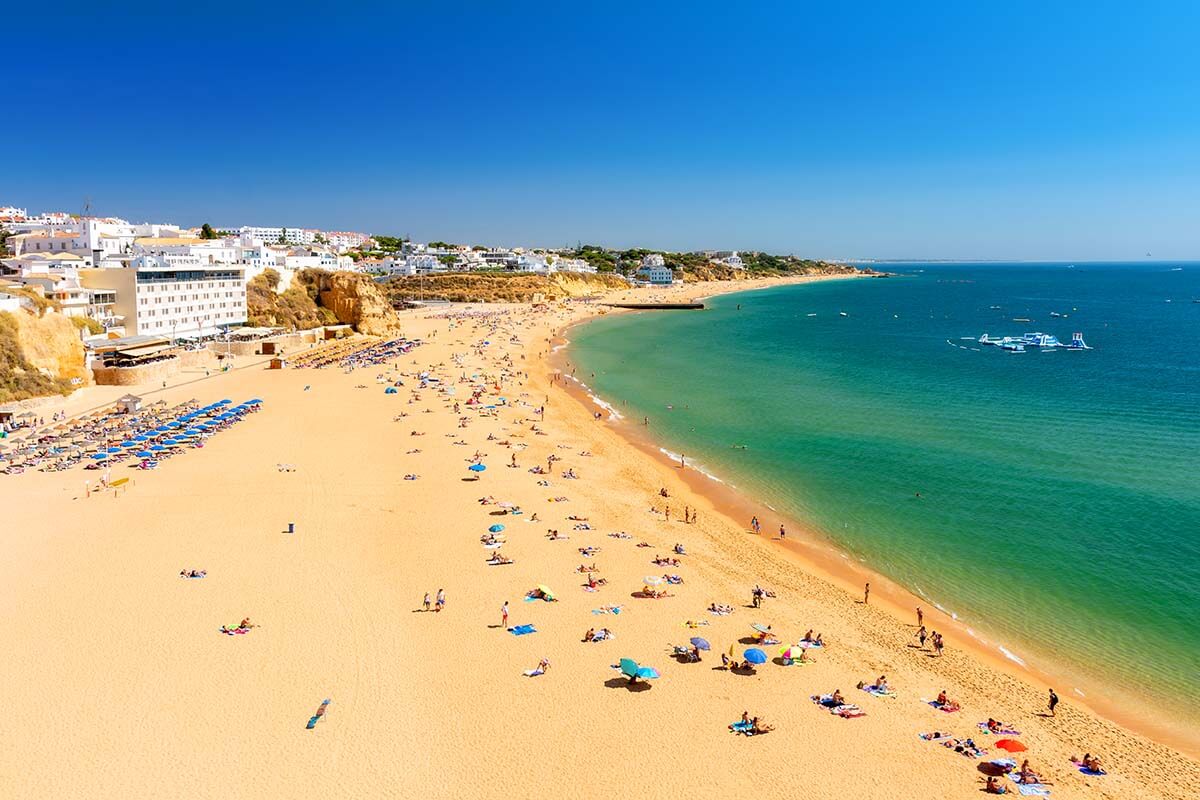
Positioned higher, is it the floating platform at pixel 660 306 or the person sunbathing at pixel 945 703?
the floating platform at pixel 660 306

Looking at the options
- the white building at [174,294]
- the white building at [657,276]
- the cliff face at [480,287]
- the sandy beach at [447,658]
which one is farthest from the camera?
the white building at [657,276]

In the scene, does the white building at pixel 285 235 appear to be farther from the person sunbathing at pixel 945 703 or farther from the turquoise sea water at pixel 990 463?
the person sunbathing at pixel 945 703

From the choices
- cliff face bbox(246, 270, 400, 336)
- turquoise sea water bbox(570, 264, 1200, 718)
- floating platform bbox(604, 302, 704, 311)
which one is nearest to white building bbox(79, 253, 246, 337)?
cliff face bbox(246, 270, 400, 336)

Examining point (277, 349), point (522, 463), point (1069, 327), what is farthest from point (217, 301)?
point (1069, 327)

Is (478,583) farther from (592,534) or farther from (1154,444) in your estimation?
(1154,444)

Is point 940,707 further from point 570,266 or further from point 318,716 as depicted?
point 570,266

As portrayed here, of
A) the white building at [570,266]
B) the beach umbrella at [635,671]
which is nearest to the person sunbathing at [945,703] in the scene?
the beach umbrella at [635,671]

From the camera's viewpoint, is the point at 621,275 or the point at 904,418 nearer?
the point at 904,418
